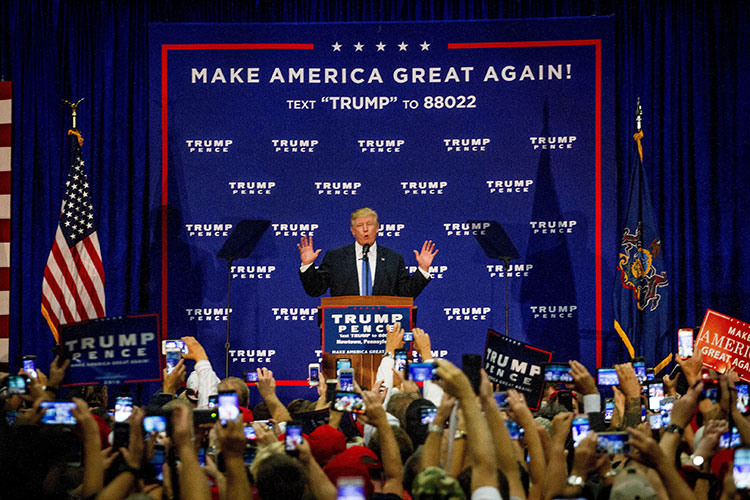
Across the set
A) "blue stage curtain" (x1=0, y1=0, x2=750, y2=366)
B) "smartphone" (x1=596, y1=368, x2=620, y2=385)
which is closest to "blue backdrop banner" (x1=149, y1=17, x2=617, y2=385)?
"blue stage curtain" (x1=0, y1=0, x2=750, y2=366)

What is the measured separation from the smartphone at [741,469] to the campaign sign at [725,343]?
3499 mm

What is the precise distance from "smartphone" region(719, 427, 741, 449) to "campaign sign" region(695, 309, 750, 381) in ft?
8.96

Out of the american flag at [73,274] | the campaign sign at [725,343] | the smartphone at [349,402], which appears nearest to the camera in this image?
the smartphone at [349,402]

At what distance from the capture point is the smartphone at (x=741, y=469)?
278 cm

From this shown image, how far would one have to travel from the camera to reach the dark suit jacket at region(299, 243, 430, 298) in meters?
7.82

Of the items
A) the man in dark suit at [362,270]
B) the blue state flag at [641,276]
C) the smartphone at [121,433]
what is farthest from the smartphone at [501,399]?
the blue state flag at [641,276]

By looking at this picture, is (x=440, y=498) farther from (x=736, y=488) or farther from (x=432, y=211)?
(x=432, y=211)

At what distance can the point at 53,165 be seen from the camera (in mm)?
9953

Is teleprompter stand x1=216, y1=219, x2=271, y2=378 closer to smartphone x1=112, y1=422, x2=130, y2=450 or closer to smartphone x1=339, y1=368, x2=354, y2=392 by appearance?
smartphone x1=339, y1=368, x2=354, y2=392

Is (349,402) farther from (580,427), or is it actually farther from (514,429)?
(580,427)

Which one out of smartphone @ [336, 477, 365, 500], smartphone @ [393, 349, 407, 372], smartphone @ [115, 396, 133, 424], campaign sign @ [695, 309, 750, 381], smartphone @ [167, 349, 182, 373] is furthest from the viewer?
campaign sign @ [695, 309, 750, 381]

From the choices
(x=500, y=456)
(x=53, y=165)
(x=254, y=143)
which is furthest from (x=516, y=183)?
(x=500, y=456)

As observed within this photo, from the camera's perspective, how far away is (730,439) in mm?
3475

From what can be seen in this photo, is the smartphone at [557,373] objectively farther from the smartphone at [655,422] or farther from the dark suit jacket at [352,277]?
the dark suit jacket at [352,277]
